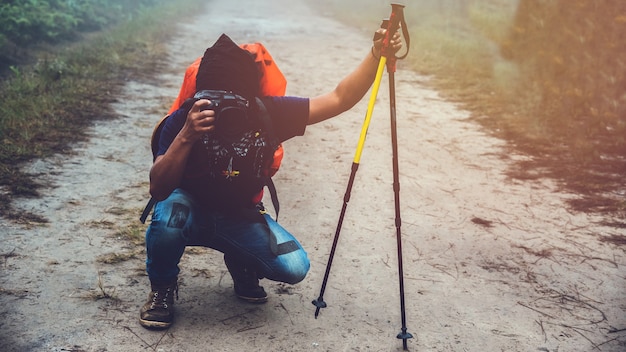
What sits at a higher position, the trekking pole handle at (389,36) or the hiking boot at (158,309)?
the trekking pole handle at (389,36)

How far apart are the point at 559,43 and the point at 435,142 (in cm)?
255

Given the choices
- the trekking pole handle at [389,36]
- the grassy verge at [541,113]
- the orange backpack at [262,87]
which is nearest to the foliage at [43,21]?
the grassy verge at [541,113]

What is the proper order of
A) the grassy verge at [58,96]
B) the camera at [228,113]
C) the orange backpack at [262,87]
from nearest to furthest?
the camera at [228,113] → the orange backpack at [262,87] → the grassy verge at [58,96]

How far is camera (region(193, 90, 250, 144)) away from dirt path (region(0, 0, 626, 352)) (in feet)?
3.44

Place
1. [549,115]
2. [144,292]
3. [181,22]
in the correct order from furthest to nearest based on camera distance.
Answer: [181,22]
[549,115]
[144,292]

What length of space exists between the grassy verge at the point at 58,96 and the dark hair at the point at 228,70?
2136 mm

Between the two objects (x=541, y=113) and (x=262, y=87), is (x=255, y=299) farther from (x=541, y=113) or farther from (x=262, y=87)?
(x=541, y=113)

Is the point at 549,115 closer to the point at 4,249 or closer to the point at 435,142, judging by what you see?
the point at 435,142

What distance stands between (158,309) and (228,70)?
1.29 m

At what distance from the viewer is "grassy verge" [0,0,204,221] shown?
5812 mm

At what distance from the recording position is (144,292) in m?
3.87

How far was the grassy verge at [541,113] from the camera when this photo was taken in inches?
254

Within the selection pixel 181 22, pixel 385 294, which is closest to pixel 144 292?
pixel 385 294

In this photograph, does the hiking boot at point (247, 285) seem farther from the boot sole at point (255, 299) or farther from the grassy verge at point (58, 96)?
the grassy verge at point (58, 96)
